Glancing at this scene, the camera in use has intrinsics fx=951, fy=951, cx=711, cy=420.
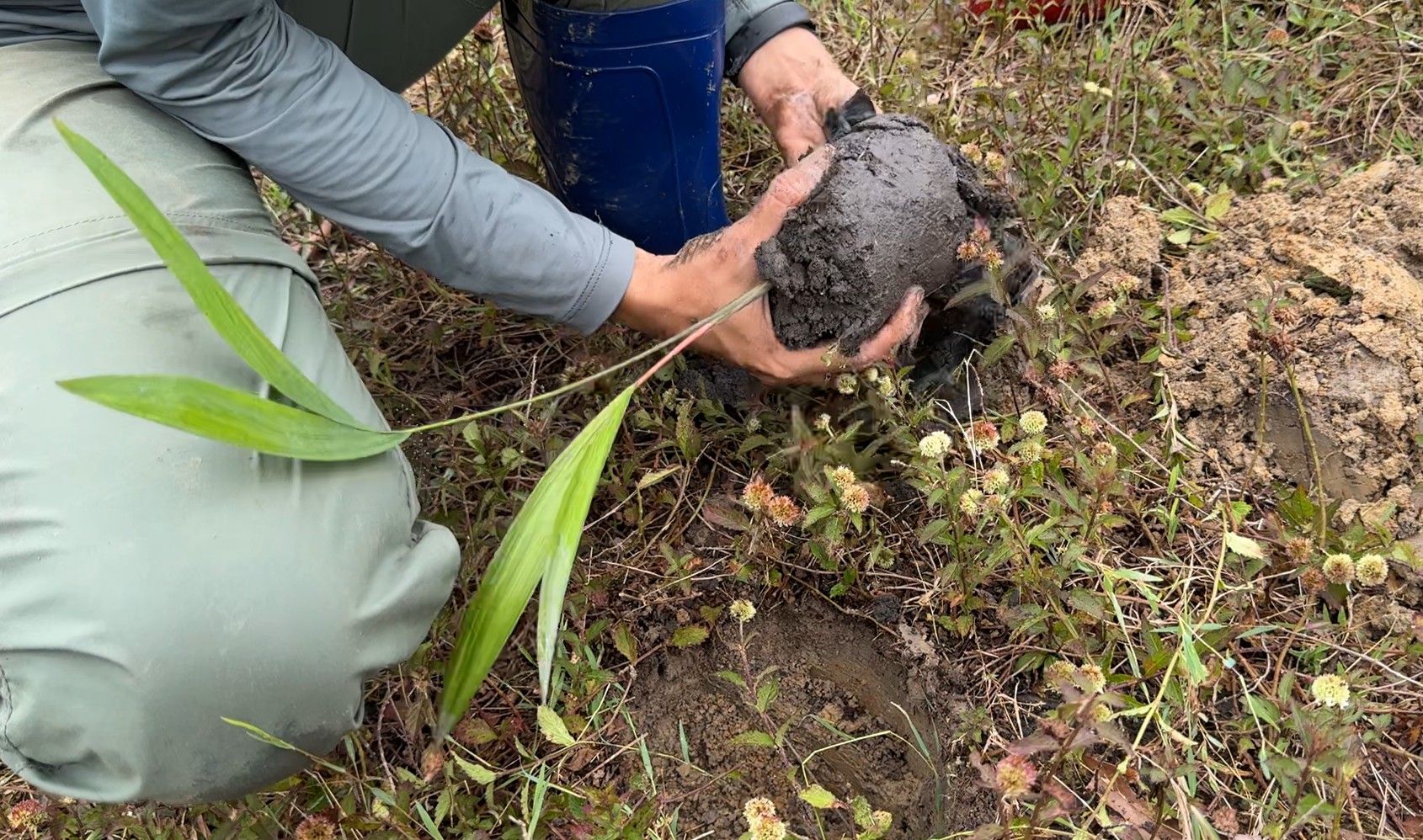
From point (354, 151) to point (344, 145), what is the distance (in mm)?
12

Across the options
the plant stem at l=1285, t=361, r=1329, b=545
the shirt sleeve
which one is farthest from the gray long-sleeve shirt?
the plant stem at l=1285, t=361, r=1329, b=545

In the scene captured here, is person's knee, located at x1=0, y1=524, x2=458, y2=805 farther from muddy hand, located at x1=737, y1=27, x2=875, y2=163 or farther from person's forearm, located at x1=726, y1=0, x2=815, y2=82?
person's forearm, located at x1=726, y1=0, x2=815, y2=82

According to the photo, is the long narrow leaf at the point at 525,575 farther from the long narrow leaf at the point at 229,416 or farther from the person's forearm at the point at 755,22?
the person's forearm at the point at 755,22

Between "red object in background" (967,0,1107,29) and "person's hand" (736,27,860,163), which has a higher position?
"person's hand" (736,27,860,163)

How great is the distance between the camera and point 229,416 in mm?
915

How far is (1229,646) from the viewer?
4.15ft

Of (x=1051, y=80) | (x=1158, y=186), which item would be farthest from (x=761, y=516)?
(x=1051, y=80)

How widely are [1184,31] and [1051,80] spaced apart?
1.05ft

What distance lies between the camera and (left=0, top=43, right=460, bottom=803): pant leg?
3.27 ft

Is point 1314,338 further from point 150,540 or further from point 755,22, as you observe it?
point 150,540

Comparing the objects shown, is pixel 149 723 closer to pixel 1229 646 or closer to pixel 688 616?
pixel 688 616

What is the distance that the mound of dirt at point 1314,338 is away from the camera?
1358 mm

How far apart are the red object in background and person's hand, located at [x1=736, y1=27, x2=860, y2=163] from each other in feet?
2.15

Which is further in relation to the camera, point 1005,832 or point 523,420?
point 523,420
